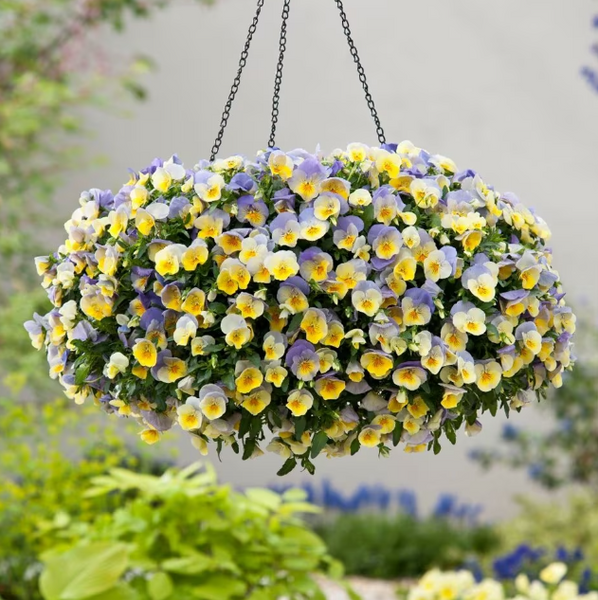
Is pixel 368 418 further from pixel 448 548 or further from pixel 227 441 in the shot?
pixel 448 548

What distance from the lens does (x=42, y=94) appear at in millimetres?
4297

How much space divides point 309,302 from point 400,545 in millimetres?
3770

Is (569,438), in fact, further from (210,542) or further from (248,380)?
(248,380)

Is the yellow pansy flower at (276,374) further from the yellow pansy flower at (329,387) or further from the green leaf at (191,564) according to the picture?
the green leaf at (191,564)

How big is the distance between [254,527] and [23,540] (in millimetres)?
1581

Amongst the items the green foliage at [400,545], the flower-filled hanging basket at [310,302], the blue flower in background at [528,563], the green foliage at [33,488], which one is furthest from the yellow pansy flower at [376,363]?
the green foliage at [400,545]

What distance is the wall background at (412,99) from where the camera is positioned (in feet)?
18.5

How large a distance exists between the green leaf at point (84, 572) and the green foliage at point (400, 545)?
8.92 feet

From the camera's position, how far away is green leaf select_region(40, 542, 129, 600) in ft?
5.79

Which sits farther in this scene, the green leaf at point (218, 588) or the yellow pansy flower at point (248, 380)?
the green leaf at point (218, 588)

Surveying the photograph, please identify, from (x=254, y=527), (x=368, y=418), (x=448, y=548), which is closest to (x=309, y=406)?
(x=368, y=418)

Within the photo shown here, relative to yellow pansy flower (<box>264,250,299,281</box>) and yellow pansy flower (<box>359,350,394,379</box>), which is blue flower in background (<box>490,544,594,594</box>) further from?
yellow pansy flower (<box>264,250,299,281</box>)

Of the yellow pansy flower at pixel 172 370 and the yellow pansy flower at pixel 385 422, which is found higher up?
the yellow pansy flower at pixel 172 370

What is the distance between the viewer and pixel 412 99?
19.3 feet
